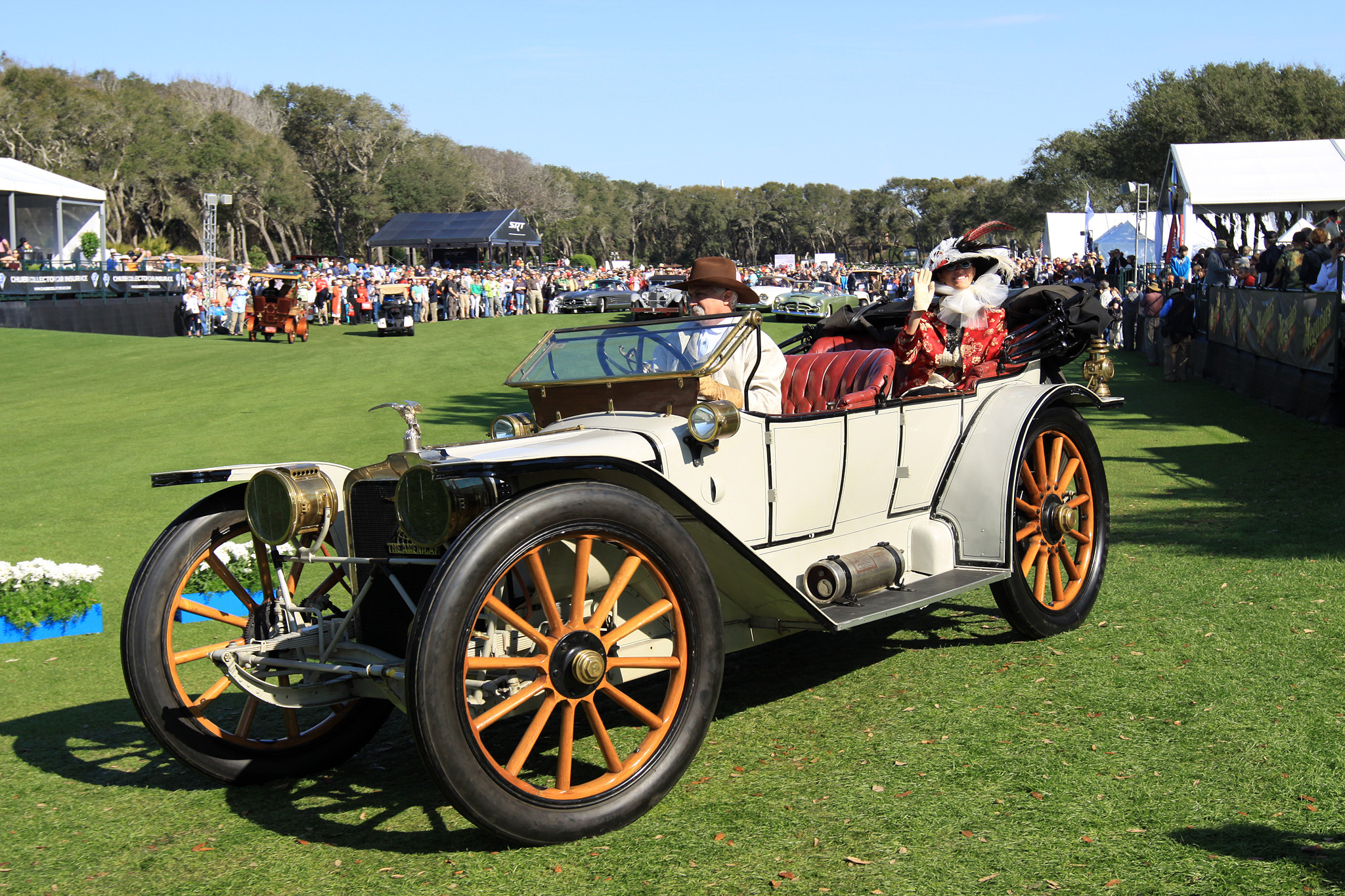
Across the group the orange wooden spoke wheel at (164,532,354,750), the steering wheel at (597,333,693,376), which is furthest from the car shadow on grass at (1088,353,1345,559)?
the orange wooden spoke wheel at (164,532,354,750)

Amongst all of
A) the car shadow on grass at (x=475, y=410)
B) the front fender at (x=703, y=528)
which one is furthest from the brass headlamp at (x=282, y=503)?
the car shadow on grass at (x=475, y=410)

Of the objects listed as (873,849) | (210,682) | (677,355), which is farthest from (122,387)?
(873,849)

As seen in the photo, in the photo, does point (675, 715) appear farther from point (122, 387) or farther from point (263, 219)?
point (263, 219)

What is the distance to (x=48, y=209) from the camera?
137 feet

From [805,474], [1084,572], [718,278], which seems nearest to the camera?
[805,474]

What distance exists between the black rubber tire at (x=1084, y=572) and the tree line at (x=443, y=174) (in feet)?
76.8

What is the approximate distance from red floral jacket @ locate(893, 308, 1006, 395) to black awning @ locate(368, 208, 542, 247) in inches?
2142

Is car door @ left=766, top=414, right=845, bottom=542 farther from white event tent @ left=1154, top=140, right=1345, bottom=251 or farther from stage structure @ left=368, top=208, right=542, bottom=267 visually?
stage structure @ left=368, top=208, right=542, bottom=267

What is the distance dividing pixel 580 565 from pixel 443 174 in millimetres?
87429

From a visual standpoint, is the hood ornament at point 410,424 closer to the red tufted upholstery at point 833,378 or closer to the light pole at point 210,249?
the red tufted upholstery at point 833,378

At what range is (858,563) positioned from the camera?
14.7 feet

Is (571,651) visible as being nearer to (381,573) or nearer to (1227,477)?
(381,573)

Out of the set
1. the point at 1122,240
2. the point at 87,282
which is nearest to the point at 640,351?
the point at 87,282

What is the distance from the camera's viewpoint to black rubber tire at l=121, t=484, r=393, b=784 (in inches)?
148
